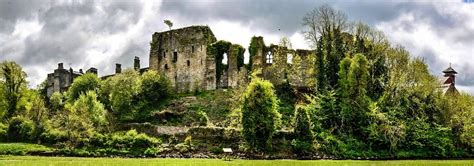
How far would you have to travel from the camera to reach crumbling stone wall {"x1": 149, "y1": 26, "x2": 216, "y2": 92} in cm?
8912

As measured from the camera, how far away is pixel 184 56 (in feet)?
301

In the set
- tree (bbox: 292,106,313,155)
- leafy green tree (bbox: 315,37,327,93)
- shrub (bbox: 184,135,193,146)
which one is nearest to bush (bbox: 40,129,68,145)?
shrub (bbox: 184,135,193,146)

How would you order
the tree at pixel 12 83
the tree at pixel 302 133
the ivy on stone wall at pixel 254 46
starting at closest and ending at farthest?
the tree at pixel 302 133 < the tree at pixel 12 83 < the ivy on stone wall at pixel 254 46

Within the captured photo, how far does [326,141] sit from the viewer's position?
6222 cm

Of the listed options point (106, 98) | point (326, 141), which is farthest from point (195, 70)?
point (326, 141)

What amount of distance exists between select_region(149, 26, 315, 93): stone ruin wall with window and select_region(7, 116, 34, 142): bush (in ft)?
84.3

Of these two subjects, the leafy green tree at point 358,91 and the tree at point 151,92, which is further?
Result: the tree at point 151,92

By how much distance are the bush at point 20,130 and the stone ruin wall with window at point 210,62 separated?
84.3ft

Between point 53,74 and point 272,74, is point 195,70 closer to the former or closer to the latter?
point 272,74

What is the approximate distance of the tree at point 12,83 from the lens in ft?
256

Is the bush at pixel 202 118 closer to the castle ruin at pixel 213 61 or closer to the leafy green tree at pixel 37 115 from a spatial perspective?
the castle ruin at pixel 213 61

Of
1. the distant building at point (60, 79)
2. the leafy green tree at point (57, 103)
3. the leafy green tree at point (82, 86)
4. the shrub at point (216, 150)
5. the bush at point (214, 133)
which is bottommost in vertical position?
the shrub at point (216, 150)

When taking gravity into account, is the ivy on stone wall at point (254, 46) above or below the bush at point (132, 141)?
above

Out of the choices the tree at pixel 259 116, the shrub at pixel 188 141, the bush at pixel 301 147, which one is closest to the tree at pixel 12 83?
the shrub at pixel 188 141
